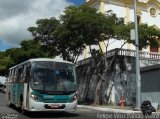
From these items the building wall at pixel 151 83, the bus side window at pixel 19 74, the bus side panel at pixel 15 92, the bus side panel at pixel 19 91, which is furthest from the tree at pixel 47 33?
the bus side panel at pixel 19 91

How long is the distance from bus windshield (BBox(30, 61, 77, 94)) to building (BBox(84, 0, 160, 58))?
22.0 meters

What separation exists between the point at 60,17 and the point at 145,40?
829 cm

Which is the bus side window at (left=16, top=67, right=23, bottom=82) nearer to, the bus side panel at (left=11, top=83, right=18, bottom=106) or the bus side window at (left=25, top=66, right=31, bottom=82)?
the bus side panel at (left=11, top=83, right=18, bottom=106)

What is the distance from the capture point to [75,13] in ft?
103

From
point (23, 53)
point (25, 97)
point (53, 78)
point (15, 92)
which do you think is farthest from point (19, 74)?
point (23, 53)

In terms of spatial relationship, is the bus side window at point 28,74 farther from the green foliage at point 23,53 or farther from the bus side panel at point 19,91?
the green foliage at point 23,53

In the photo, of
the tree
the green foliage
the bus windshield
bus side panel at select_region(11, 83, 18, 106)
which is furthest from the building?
the bus windshield

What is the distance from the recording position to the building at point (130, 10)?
43375mm

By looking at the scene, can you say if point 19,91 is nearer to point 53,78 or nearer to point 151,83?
point 53,78

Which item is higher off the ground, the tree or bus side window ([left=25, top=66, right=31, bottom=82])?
the tree

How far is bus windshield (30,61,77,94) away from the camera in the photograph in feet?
62.0

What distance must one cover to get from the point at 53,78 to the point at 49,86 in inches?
19.5

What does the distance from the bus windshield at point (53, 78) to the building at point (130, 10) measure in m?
22.0

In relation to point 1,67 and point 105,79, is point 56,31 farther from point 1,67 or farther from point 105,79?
point 1,67
